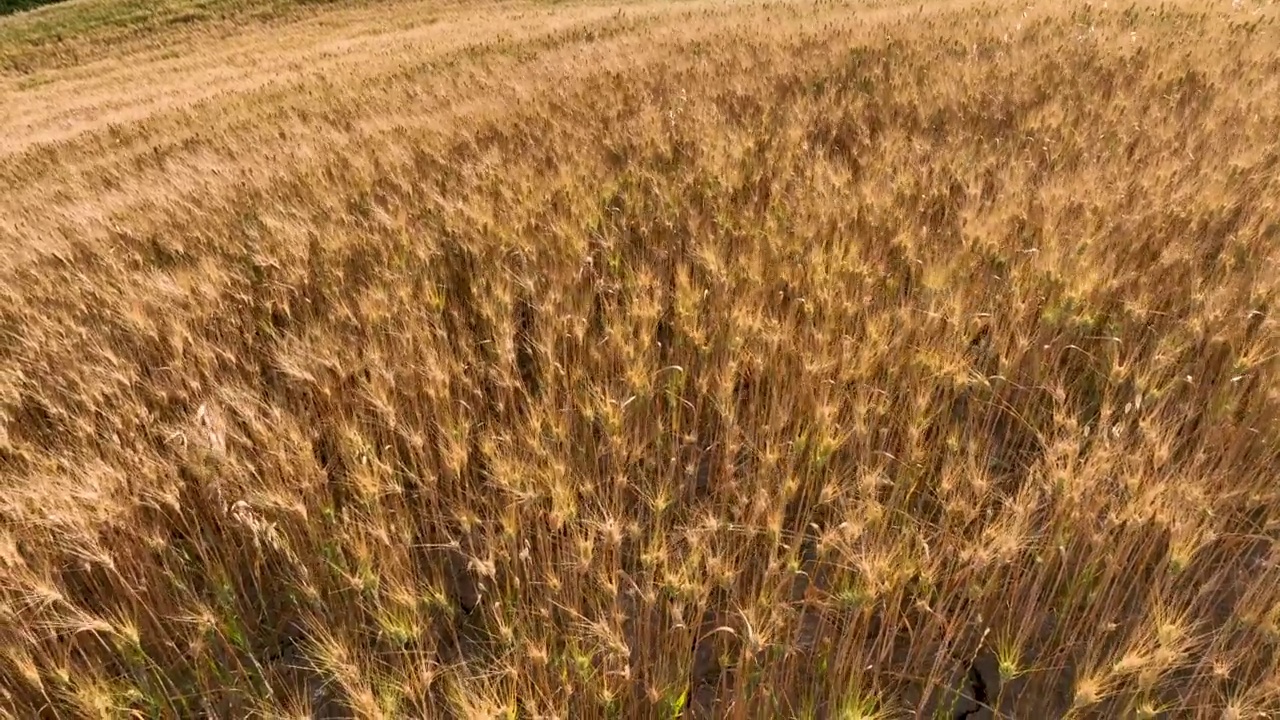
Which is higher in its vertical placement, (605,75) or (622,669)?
(605,75)

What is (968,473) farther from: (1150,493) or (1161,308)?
(1161,308)

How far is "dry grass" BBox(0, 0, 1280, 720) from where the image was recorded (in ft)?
4.80

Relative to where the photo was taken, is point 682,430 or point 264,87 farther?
point 264,87

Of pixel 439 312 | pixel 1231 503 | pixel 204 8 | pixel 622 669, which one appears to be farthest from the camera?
pixel 204 8

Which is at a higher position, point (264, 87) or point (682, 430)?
point (264, 87)

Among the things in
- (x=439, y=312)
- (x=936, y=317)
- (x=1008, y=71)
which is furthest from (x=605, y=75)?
(x=936, y=317)

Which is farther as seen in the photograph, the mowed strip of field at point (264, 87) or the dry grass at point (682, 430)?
the mowed strip of field at point (264, 87)

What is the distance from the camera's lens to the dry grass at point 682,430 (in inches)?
57.6

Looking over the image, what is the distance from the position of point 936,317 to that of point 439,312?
1725 mm

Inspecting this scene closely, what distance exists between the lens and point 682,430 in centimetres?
213

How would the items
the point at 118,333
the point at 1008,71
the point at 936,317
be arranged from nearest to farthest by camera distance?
the point at 936,317
the point at 118,333
the point at 1008,71

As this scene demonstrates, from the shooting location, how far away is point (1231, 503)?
5.24ft

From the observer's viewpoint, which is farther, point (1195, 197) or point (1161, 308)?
point (1195, 197)

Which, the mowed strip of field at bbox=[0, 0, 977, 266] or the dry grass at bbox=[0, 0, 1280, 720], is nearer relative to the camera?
the dry grass at bbox=[0, 0, 1280, 720]
